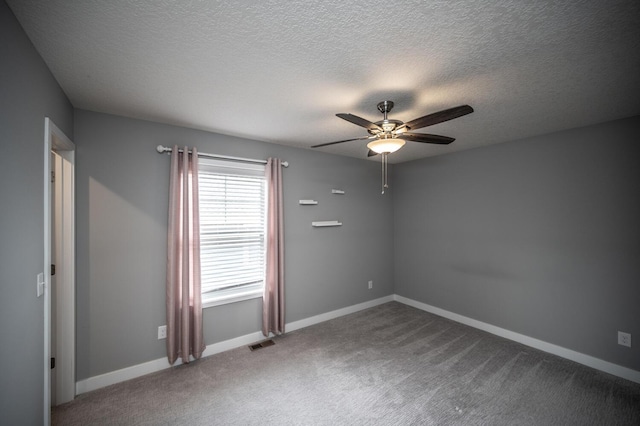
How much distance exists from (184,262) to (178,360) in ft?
3.49

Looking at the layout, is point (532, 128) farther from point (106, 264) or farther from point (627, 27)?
point (106, 264)

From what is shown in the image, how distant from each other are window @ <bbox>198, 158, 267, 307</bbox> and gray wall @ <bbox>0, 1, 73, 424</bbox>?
144 centimetres

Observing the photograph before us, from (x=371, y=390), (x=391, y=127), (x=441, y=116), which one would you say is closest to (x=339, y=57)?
(x=391, y=127)

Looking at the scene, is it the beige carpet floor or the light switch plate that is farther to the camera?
the beige carpet floor

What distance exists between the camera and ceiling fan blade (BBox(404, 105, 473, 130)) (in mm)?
1637

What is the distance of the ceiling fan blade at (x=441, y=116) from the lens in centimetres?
164

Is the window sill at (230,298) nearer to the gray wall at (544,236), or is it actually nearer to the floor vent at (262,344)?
the floor vent at (262,344)

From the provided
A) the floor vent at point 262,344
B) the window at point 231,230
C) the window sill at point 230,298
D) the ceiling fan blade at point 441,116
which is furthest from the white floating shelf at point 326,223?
the ceiling fan blade at point 441,116

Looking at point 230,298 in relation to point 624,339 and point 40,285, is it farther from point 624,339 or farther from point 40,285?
point 624,339

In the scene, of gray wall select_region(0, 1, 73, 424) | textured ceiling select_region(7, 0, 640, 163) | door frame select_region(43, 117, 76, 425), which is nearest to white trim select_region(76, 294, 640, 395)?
door frame select_region(43, 117, 76, 425)

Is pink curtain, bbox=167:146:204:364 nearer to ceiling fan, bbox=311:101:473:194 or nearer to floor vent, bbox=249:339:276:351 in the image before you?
floor vent, bbox=249:339:276:351

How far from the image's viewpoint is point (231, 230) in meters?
3.11

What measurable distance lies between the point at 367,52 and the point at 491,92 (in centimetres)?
119

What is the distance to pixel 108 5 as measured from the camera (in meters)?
1.18
